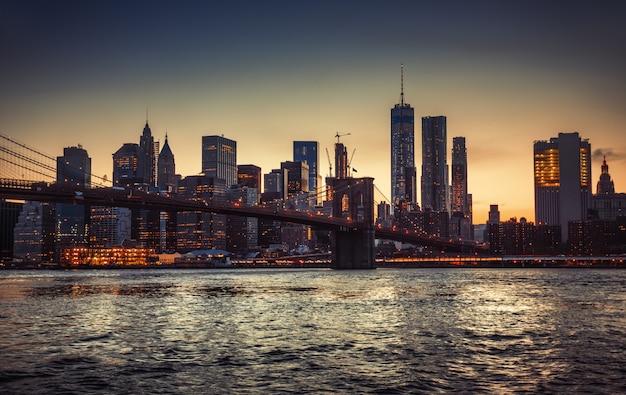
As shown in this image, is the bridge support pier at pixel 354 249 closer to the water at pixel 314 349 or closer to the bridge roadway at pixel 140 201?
the bridge roadway at pixel 140 201

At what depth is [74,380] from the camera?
1927cm

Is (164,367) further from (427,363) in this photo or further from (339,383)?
(427,363)

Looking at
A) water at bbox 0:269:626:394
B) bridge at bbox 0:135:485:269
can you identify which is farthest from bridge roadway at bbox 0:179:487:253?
water at bbox 0:269:626:394

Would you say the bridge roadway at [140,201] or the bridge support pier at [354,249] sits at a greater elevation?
the bridge roadway at [140,201]

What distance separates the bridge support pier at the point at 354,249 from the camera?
126m

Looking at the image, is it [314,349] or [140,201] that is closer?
[314,349]

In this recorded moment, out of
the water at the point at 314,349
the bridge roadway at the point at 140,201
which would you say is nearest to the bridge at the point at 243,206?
the bridge roadway at the point at 140,201

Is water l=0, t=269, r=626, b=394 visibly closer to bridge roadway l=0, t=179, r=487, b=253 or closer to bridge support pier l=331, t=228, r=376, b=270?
bridge roadway l=0, t=179, r=487, b=253

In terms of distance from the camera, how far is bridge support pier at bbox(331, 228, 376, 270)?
414 feet

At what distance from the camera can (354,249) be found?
420 feet

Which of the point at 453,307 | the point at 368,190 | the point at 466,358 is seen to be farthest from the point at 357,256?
the point at 466,358

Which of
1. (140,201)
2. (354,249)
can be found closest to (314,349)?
(140,201)

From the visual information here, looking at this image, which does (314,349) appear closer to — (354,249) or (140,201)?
(140,201)

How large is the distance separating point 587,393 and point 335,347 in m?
10.2
